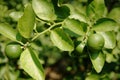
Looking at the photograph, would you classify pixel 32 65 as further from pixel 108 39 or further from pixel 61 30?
pixel 108 39

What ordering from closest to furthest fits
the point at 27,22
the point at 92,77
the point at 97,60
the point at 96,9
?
1. the point at 27,22
2. the point at 97,60
3. the point at 96,9
4. the point at 92,77

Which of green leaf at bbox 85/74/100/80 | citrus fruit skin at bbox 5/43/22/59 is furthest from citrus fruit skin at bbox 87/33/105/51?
green leaf at bbox 85/74/100/80

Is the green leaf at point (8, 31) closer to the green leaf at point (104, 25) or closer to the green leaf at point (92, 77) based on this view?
the green leaf at point (104, 25)

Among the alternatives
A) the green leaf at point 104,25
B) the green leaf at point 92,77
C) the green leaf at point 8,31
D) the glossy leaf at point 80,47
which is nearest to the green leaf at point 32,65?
the green leaf at point 8,31

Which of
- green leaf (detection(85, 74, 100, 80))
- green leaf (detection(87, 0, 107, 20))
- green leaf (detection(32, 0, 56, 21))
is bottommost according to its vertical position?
green leaf (detection(85, 74, 100, 80))

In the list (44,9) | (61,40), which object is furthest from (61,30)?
(44,9)

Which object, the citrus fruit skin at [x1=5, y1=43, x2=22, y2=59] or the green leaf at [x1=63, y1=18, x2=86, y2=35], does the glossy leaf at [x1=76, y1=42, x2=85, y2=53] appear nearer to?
the green leaf at [x1=63, y1=18, x2=86, y2=35]
